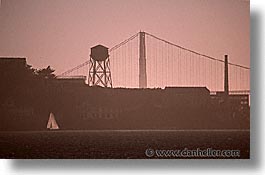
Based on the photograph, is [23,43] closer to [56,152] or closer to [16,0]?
[16,0]

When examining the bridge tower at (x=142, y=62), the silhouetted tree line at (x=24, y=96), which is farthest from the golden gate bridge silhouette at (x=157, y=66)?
the silhouetted tree line at (x=24, y=96)

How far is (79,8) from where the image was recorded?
229 cm

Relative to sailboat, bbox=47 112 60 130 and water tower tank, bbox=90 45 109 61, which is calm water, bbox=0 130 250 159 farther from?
water tower tank, bbox=90 45 109 61

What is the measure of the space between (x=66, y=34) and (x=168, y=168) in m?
0.58

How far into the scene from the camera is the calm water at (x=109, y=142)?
2205 millimetres

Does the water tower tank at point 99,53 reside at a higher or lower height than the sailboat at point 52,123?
higher

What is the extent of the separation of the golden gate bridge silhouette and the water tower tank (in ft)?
0.05

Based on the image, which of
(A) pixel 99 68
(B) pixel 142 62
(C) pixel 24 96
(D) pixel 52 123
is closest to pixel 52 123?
(D) pixel 52 123

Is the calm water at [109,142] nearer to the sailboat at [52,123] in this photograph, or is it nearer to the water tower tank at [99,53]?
the sailboat at [52,123]

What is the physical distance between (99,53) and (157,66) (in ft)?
0.67

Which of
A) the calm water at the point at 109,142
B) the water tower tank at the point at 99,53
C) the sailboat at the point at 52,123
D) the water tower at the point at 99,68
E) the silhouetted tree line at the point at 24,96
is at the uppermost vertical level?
the water tower tank at the point at 99,53

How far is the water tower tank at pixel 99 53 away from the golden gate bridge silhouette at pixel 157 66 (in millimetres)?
17

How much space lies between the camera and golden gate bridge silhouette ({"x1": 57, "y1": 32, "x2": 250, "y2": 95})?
223 centimetres

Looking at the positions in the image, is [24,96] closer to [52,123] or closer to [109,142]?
[52,123]
